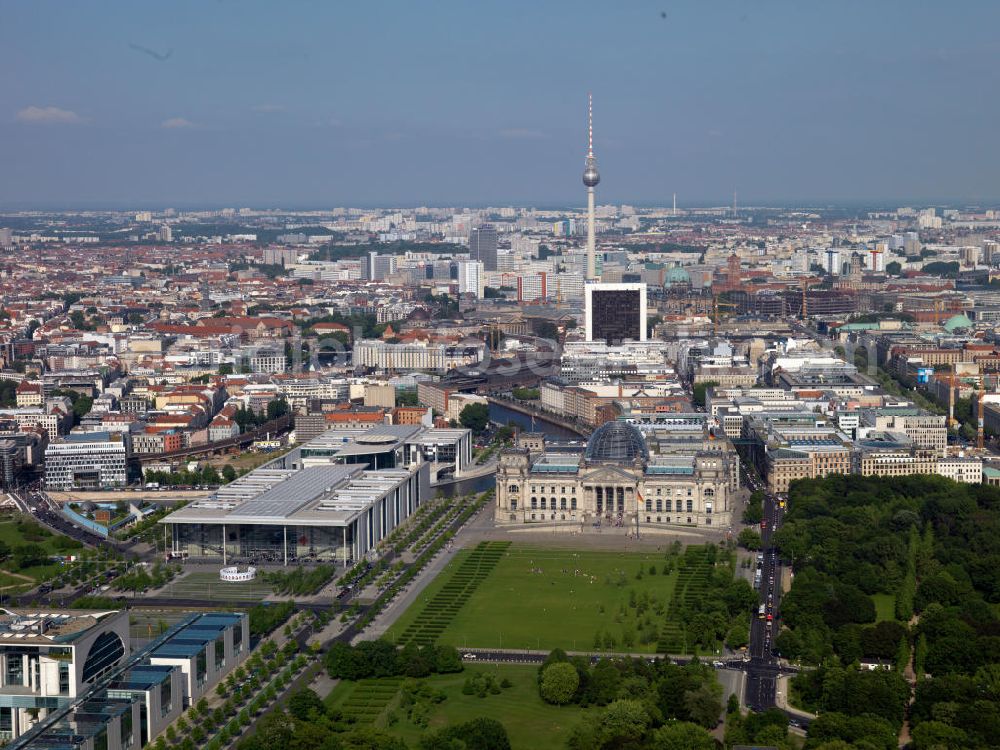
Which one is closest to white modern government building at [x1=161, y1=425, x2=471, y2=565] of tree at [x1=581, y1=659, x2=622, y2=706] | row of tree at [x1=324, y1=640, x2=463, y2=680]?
row of tree at [x1=324, y1=640, x2=463, y2=680]

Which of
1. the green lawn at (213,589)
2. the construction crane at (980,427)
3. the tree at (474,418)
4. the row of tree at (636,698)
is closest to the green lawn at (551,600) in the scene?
the row of tree at (636,698)

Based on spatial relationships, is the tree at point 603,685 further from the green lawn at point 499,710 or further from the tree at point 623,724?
the tree at point 623,724

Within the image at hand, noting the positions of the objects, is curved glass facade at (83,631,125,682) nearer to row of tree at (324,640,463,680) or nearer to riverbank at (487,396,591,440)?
row of tree at (324,640,463,680)

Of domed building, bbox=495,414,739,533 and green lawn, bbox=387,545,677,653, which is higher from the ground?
domed building, bbox=495,414,739,533

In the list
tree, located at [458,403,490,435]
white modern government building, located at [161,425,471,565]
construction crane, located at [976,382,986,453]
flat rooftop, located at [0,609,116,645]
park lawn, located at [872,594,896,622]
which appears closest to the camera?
flat rooftop, located at [0,609,116,645]

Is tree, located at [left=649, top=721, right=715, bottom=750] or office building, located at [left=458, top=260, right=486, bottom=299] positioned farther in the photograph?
office building, located at [left=458, top=260, right=486, bottom=299]

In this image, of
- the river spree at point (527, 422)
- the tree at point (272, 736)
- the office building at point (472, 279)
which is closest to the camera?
the tree at point (272, 736)
